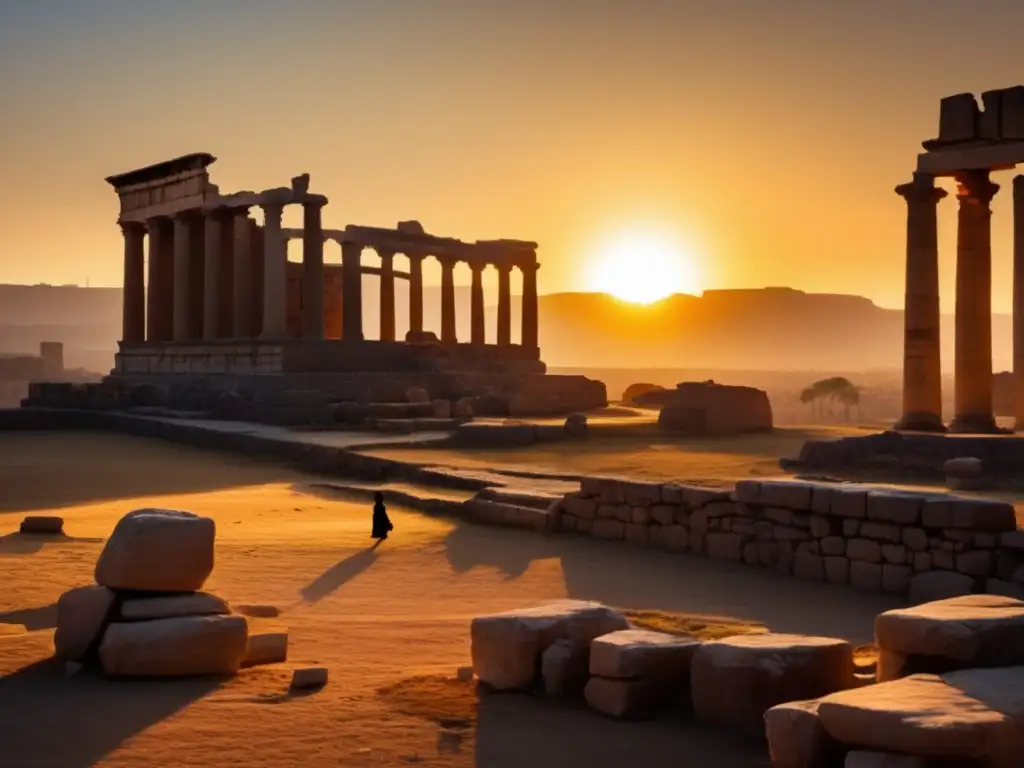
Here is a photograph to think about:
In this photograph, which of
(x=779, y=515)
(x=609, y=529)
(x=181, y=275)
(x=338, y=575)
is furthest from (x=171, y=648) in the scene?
(x=181, y=275)

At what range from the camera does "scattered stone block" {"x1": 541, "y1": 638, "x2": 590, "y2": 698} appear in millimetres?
6863

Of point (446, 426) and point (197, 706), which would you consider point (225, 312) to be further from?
point (197, 706)

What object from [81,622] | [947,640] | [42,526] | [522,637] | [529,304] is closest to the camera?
[947,640]

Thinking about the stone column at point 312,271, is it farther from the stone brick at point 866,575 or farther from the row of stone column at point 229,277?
Result: the stone brick at point 866,575

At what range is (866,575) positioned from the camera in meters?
11.0

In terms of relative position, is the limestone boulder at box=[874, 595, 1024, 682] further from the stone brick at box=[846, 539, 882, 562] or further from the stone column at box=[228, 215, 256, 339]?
the stone column at box=[228, 215, 256, 339]

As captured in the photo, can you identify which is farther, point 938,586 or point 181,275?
point 181,275

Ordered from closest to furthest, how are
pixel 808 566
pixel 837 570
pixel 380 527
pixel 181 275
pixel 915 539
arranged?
pixel 915 539, pixel 837 570, pixel 808 566, pixel 380 527, pixel 181 275

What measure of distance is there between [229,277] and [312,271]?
487 cm

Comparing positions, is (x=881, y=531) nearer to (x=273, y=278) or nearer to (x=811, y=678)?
(x=811, y=678)

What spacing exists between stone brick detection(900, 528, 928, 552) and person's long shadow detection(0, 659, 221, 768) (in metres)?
6.61

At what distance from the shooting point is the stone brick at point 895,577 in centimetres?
1066

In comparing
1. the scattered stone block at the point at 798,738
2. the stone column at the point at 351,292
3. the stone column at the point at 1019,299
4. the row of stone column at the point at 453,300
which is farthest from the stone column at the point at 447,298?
the scattered stone block at the point at 798,738

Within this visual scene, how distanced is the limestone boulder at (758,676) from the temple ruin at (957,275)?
61.7ft
